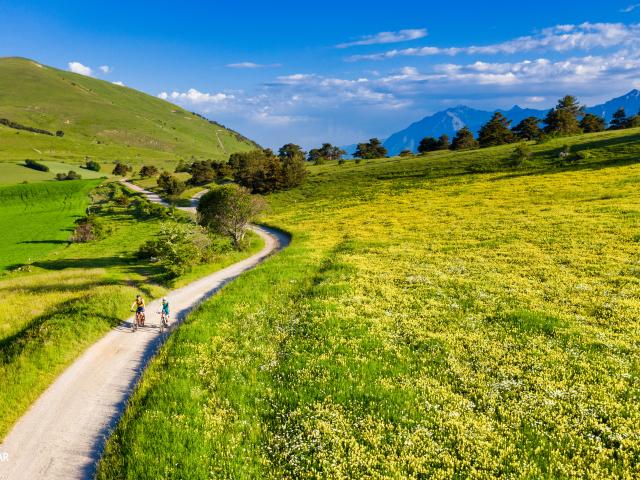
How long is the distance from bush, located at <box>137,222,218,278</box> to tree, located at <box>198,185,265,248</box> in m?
5.22

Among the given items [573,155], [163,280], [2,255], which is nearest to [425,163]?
[573,155]

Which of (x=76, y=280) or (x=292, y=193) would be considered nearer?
(x=76, y=280)

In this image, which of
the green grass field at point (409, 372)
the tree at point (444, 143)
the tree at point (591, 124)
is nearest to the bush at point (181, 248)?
the green grass field at point (409, 372)

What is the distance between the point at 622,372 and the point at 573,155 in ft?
281

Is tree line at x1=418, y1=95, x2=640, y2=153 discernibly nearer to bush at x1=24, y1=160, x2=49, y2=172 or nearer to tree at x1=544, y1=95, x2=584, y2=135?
tree at x1=544, y1=95, x2=584, y2=135

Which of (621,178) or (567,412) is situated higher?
(621,178)

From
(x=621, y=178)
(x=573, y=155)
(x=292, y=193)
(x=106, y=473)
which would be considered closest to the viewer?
(x=106, y=473)

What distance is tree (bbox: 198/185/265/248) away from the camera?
50250 mm

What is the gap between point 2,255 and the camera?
5569 centimetres

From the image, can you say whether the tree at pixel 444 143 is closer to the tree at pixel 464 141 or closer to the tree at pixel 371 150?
the tree at pixel 464 141

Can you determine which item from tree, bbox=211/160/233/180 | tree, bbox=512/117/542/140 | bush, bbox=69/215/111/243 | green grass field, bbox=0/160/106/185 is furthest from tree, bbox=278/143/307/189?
green grass field, bbox=0/160/106/185

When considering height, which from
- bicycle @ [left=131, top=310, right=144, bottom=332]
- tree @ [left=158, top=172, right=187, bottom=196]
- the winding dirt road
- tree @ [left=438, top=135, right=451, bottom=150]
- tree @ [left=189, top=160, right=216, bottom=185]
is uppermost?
tree @ [left=438, top=135, right=451, bottom=150]

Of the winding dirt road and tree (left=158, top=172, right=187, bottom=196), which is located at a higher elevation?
tree (left=158, top=172, right=187, bottom=196)

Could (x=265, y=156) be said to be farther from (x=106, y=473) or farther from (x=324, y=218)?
(x=106, y=473)
